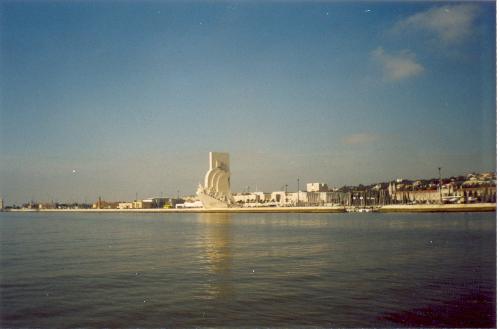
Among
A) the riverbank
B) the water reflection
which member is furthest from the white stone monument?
the water reflection

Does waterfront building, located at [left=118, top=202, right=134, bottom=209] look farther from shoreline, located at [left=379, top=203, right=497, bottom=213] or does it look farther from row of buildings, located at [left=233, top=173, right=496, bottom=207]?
shoreline, located at [left=379, top=203, right=497, bottom=213]

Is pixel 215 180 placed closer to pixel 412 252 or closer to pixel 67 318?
pixel 412 252

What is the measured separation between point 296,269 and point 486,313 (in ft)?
10.7

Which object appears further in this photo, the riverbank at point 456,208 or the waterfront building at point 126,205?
the waterfront building at point 126,205

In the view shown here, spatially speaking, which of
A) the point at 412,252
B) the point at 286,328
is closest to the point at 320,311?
the point at 286,328

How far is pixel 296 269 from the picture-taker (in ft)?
26.3

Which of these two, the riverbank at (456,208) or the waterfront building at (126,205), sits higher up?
the riverbank at (456,208)

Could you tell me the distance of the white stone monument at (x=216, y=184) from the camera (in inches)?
2080

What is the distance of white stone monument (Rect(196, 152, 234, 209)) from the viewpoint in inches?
2080

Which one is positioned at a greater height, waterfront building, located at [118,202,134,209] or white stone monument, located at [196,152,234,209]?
white stone monument, located at [196,152,234,209]

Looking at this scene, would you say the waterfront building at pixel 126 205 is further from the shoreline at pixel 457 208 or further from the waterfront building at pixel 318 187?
the shoreline at pixel 457 208

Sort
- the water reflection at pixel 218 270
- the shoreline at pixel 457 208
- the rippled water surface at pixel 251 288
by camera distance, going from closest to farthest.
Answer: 1. the rippled water surface at pixel 251 288
2. the water reflection at pixel 218 270
3. the shoreline at pixel 457 208

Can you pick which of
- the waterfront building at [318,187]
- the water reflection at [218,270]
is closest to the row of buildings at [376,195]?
the waterfront building at [318,187]

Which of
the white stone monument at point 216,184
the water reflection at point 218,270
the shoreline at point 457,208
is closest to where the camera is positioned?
the water reflection at point 218,270
